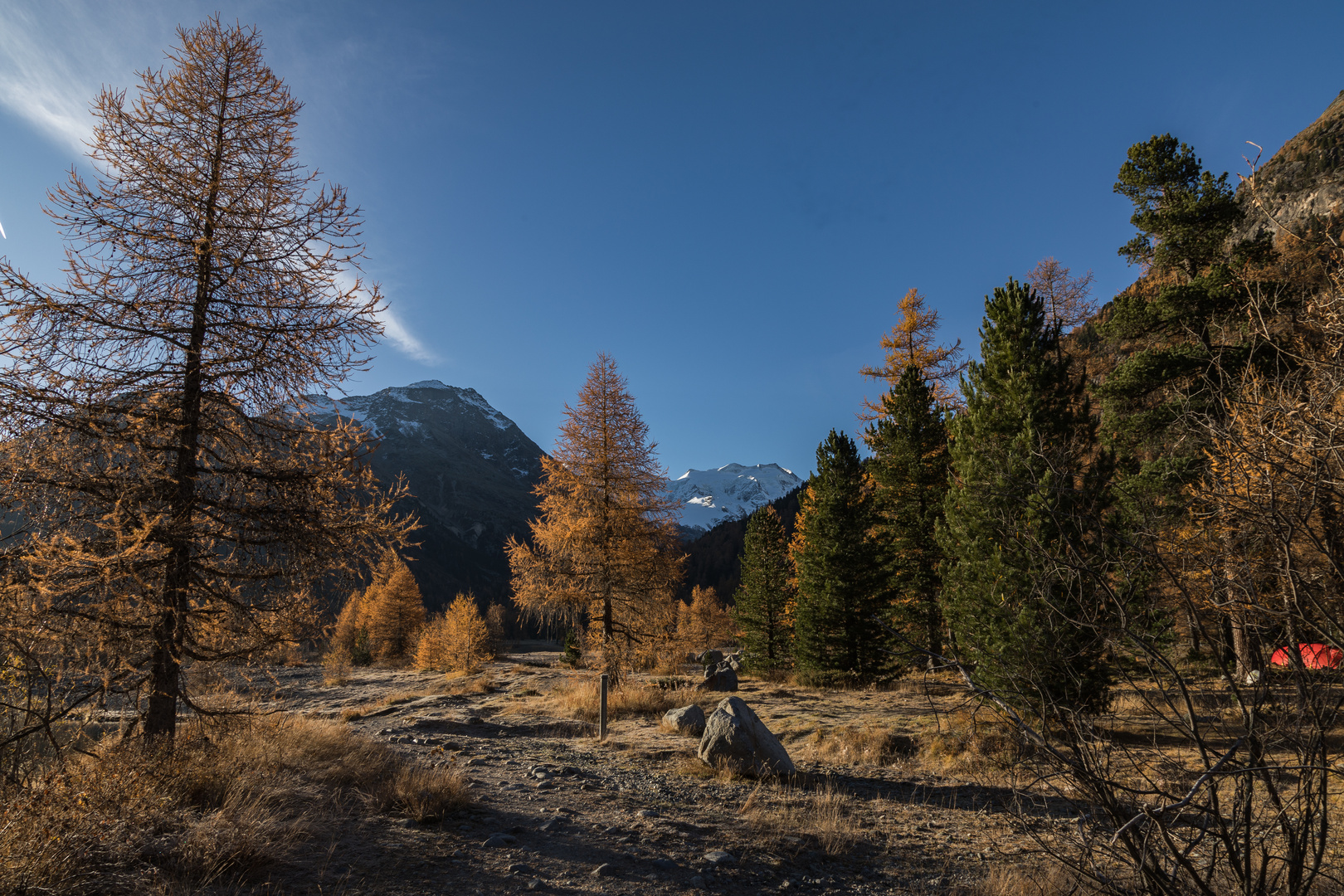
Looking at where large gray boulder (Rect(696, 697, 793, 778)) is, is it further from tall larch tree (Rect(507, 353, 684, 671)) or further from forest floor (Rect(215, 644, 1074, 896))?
tall larch tree (Rect(507, 353, 684, 671))

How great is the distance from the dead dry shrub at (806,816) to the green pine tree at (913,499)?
38.5 feet

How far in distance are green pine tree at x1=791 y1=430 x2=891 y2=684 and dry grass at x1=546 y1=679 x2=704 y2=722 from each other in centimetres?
430

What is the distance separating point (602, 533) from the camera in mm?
16578

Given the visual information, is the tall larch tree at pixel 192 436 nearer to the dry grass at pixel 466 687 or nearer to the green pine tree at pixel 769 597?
the dry grass at pixel 466 687

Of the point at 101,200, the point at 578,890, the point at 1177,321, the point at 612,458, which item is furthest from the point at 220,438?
the point at 1177,321


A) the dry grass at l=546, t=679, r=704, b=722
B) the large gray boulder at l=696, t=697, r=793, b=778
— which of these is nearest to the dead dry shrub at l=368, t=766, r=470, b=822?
the large gray boulder at l=696, t=697, r=793, b=778

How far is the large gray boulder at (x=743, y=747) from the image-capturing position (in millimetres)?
7844

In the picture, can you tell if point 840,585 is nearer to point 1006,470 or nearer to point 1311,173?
point 1006,470

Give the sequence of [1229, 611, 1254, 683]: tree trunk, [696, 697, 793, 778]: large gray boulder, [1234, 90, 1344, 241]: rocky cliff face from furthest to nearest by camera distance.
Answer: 1. [1234, 90, 1344, 241]: rocky cliff face
2. [696, 697, 793, 778]: large gray boulder
3. [1229, 611, 1254, 683]: tree trunk

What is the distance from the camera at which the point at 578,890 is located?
14.1 ft

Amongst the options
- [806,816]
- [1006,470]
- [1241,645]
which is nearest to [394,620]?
[806,816]

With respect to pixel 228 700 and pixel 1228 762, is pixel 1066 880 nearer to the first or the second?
pixel 1228 762

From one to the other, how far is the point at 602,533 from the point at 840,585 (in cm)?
727

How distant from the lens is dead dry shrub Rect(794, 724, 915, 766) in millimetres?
9211
